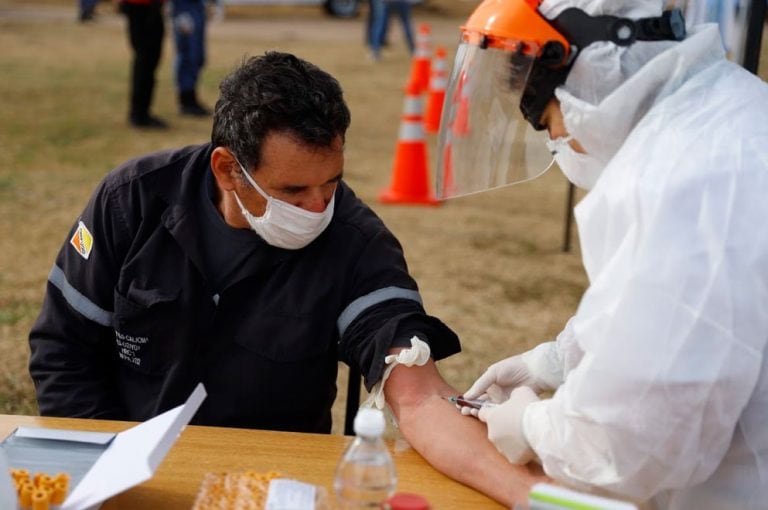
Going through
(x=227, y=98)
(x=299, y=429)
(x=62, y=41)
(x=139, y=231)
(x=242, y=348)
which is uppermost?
(x=227, y=98)

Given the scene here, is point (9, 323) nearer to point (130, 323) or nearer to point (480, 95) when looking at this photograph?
point (130, 323)

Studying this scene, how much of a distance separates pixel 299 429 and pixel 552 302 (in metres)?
2.90

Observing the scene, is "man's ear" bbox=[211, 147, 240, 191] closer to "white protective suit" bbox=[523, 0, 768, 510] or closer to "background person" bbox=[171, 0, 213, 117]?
"white protective suit" bbox=[523, 0, 768, 510]

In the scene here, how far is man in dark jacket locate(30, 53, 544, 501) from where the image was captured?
196cm

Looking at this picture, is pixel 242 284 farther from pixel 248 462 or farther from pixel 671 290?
pixel 671 290

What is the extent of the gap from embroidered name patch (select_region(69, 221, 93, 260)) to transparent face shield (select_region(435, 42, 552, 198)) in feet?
2.41

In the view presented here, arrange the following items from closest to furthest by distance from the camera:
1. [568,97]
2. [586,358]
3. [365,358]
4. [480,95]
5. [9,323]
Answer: [586,358], [568,97], [480,95], [365,358], [9,323]

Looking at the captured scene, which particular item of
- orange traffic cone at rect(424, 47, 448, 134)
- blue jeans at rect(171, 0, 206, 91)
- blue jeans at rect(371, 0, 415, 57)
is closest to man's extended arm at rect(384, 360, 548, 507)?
orange traffic cone at rect(424, 47, 448, 134)

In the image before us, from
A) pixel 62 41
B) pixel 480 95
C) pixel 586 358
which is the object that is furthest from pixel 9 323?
pixel 62 41

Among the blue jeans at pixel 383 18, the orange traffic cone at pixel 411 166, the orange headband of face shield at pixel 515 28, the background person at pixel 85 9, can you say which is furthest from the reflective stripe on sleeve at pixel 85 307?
the background person at pixel 85 9

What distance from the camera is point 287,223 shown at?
6.53 feet

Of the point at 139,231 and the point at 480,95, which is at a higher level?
the point at 480,95

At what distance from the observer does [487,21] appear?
5.12 feet

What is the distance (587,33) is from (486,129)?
1.27 ft
